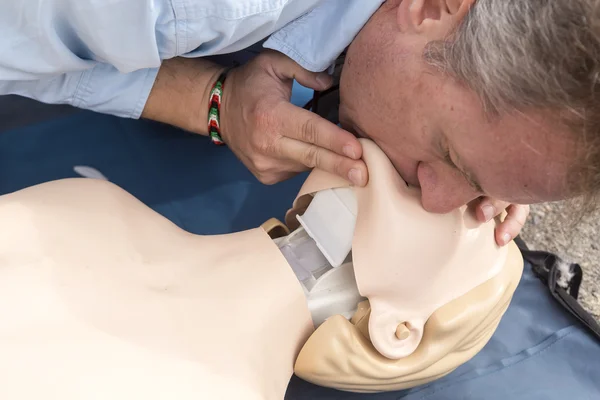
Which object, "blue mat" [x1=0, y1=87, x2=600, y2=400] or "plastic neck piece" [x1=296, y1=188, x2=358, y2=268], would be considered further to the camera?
"blue mat" [x1=0, y1=87, x2=600, y2=400]

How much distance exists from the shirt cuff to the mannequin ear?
1.56 ft

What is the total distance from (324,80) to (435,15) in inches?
10.4

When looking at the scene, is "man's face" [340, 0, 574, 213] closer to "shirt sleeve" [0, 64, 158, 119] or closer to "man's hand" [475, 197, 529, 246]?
"man's hand" [475, 197, 529, 246]

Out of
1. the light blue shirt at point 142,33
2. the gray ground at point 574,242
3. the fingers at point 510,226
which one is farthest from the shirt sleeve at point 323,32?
the gray ground at point 574,242

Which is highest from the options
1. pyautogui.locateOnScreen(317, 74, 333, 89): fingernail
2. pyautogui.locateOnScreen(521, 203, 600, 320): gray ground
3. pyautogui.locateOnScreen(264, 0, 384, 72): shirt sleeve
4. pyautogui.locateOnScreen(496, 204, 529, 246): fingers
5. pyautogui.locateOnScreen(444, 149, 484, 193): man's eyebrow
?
pyautogui.locateOnScreen(264, 0, 384, 72): shirt sleeve

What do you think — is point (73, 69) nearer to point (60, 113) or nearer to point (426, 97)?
point (60, 113)

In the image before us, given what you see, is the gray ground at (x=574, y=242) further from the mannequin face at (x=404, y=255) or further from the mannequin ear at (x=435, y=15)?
the mannequin ear at (x=435, y=15)

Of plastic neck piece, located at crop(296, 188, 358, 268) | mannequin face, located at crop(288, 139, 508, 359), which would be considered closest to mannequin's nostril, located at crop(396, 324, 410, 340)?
mannequin face, located at crop(288, 139, 508, 359)

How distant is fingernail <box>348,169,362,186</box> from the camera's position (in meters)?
0.81

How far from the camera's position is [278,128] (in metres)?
0.91

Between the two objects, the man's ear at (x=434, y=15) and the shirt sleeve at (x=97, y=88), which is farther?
the shirt sleeve at (x=97, y=88)

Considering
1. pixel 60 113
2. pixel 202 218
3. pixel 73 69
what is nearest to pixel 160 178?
pixel 202 218

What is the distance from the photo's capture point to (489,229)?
34.2 inches

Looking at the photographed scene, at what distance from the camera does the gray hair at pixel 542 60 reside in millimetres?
542
